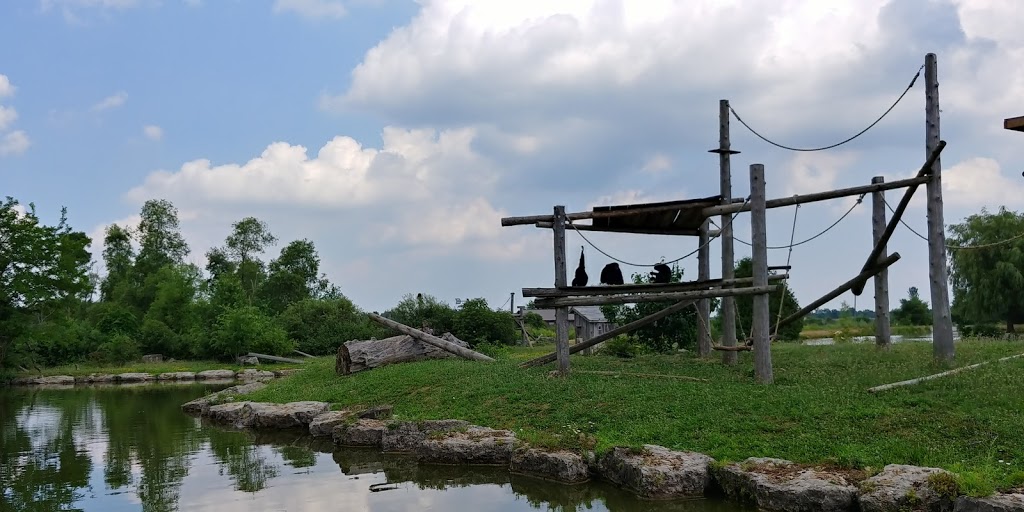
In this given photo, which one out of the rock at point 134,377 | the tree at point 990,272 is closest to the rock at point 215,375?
the rock at point 134,377

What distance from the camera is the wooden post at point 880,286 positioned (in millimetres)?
18531

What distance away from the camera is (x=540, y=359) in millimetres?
19297

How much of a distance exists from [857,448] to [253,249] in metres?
69.7

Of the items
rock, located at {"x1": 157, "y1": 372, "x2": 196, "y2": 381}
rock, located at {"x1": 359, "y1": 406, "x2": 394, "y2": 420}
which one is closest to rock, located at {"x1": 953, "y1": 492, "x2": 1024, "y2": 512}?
rock, located at {"x1": 359, "y1": 406, "x2": 394, "y2": 420}

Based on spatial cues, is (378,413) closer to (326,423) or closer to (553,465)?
(326,423)

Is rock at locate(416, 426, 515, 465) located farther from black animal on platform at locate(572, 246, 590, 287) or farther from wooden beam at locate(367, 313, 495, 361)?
wooden beam at locate(367, 313, 495, 361)

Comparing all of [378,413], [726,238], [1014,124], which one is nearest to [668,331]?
[726,238]

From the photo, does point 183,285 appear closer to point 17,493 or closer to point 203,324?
point 203,324

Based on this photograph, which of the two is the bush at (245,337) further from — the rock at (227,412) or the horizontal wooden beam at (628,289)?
the horizontal wooden beam at (628,289)

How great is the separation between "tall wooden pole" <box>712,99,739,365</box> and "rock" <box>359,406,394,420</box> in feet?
26.6

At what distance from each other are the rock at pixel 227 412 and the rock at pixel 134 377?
17.9 metres

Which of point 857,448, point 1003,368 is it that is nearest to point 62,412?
point 857,448

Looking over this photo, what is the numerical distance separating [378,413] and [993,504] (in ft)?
35.4

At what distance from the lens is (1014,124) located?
10.4 meters
